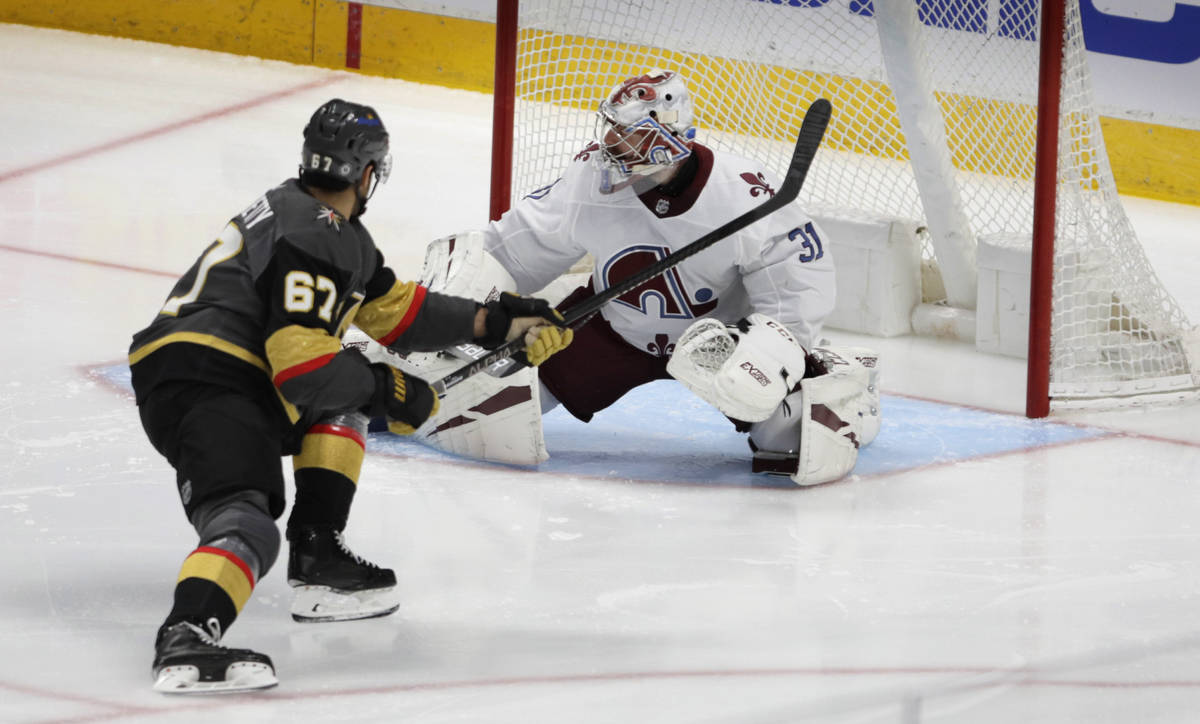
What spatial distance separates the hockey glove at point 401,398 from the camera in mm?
2848

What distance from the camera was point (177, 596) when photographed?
262cm

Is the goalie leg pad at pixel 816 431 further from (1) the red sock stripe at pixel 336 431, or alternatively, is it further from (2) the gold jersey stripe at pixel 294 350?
(2) the gold jersey stripe at pixel 294 350

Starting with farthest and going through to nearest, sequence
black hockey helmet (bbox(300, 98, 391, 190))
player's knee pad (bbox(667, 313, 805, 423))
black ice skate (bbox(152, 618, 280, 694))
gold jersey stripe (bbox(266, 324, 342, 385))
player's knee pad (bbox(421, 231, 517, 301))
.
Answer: player's knee pad (bbox(421, 231, 517, 301)), player's knee pad (bbox(667, 313, 805, 423)), black hockey helmet (bbox(300, 98, 391, 190)), gold jersey stripe (bbox(266, 324, 342, 385)), black ice skate (bbox(152, 618, 280, 694))

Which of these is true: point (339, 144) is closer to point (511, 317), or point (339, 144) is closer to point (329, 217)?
point (329, 217)

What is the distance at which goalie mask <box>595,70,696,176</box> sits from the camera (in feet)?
11.8

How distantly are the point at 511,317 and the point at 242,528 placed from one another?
0.74 m

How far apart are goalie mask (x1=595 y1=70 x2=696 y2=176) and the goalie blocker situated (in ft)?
1.11

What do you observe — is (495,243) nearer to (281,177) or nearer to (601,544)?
(601,544)

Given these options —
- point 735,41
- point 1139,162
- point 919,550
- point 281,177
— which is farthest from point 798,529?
point 1139,162

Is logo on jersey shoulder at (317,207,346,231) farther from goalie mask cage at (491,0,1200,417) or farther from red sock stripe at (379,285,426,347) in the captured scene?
goalie mask cage at (491,0,1200,417)

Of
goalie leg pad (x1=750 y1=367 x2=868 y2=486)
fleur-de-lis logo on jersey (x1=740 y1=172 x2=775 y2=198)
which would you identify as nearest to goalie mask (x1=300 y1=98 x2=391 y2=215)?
fleur-de-lis logo on jersey (x1=740 y1=172 x2=775 y2=198)

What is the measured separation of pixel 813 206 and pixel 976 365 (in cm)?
70

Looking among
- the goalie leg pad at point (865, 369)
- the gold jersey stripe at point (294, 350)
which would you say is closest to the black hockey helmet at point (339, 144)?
the gold jersey stripe at point (294, 350)

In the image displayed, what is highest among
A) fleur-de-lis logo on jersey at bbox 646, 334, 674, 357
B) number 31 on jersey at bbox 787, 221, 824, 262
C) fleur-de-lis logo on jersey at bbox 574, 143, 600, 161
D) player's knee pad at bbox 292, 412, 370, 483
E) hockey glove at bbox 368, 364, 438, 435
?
fleur-de-lis logo on jersey at bbox 574, 143, 600, 161
